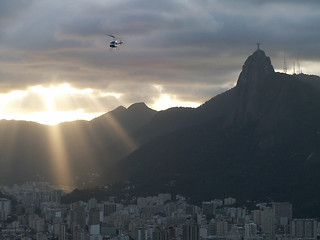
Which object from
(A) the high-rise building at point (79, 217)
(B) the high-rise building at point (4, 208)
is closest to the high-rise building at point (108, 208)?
(A) the high-rise building at point (79, 217)

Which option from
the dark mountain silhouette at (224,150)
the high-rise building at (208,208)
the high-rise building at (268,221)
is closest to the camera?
the high-rise building at (268,221)

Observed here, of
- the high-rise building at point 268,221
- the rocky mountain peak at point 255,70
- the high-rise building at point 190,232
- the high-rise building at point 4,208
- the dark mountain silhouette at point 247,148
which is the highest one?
the rocky mountain peak at point 255,70

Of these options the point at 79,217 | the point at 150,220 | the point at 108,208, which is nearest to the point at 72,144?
the point at 108,208

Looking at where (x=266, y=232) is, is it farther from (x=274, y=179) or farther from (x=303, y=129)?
(x=303, y=129)

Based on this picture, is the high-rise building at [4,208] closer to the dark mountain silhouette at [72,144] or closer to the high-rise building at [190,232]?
the high-rise building at [190,232]

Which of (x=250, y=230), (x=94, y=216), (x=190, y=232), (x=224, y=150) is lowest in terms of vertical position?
(x=190, y=232)

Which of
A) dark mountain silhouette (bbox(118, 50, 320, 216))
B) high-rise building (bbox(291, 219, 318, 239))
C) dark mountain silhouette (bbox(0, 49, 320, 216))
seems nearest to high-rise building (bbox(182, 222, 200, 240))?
high-rise building (bbox(291, 219, 318, 239))

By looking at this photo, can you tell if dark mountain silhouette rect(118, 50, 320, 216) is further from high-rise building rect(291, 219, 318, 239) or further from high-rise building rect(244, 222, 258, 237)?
high-rise building rect(291, 219, 318, 239)

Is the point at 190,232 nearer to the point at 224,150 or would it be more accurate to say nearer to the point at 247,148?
the point at 247,148
